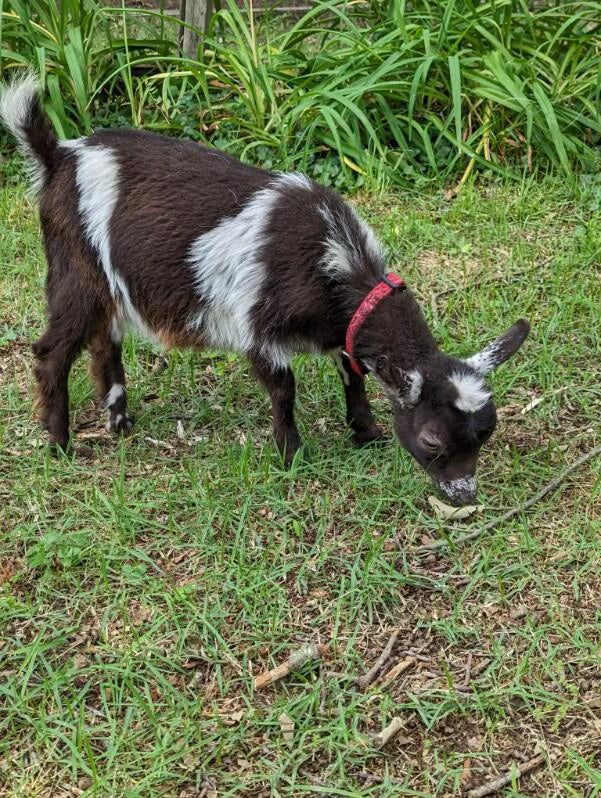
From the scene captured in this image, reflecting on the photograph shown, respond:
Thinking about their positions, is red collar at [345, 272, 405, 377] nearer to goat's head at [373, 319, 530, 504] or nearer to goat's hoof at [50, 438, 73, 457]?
goat's head at [373, 319, 530, 504]

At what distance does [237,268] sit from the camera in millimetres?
4289

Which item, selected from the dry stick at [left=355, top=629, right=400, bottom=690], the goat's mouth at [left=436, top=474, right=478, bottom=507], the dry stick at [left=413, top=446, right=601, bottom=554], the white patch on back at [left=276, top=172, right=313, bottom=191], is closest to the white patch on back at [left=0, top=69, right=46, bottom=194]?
the white patch on back at [left=276, top=172, right=313, bottom=191]

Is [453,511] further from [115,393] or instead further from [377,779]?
[115,393]

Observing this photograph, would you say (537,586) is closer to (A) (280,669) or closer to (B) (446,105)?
(A) (280,669)

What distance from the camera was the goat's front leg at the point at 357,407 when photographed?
4.56 meters

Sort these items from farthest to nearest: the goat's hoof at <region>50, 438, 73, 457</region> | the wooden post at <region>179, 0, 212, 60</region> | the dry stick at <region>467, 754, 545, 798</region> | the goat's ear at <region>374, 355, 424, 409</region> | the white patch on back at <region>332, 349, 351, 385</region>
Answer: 1. the wooden post at <region>179, 0, 212, 60</region>
2. the goat's hoof at <region>50, 438, 73, 457</region>
3. the white patch on back at <region>332, 349, 351, 385</region>
4. the goat's ear at <region>374, 355, 424, 409</region>
5. the dry stick at <region>467, 754, 545, 798</region>

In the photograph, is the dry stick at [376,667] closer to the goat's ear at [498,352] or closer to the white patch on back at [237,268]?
the goat's ear at [498,352]

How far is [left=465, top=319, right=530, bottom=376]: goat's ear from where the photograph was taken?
13.4 feet

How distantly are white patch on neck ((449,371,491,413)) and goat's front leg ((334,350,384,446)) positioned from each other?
0.69m

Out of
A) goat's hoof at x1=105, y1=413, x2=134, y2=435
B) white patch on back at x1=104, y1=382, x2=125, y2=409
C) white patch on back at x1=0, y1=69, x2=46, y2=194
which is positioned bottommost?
goat's hoof at x1=105, y1=413, x2=134, y2=435

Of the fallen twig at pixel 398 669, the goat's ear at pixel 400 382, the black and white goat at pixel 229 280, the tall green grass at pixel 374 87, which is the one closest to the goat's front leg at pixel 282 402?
the black and white goat at pixel 229 280

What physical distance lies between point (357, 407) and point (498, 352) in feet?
2.56

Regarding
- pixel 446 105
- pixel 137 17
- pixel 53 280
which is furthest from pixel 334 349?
pixel 137 17

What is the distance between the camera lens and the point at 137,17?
8.00 meters
